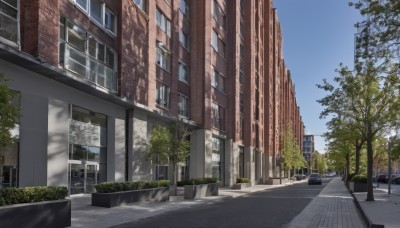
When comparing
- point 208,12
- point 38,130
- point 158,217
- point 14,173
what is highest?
point 208,12

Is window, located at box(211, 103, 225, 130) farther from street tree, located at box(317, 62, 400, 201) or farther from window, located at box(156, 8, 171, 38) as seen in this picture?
street tree, located at box(317, 62, 400, 201)

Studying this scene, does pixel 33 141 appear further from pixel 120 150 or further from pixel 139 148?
pixel 139 148

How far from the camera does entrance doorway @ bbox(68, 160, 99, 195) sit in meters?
23.0

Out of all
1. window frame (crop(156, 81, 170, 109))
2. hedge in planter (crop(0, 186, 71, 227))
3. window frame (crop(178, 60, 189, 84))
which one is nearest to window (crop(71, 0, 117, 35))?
window frame (crop(156, 81, 170, 109))

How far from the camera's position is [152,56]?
29.9m

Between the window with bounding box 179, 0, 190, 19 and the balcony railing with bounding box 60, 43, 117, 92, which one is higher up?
the window with bounding box 179, 0, 190, 19

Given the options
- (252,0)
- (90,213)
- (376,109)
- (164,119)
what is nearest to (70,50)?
(90,213)

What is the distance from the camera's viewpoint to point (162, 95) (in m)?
32.4

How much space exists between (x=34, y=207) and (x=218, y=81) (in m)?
34.4

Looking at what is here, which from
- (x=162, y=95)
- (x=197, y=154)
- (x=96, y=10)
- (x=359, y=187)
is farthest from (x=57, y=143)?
(x=359, y=187)

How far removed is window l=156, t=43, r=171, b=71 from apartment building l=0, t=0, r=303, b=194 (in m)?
0.09

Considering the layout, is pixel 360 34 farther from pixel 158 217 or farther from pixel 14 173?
pixel 14 173

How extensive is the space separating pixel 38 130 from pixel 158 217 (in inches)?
241

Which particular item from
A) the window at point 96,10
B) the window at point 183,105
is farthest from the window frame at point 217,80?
the window at point 96,10
